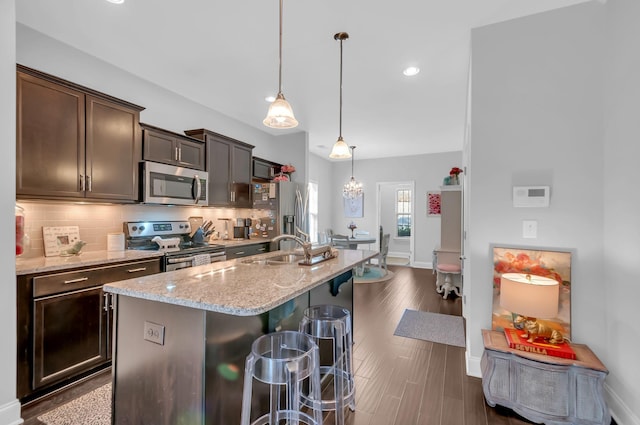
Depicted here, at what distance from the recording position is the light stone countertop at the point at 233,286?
1.21 m

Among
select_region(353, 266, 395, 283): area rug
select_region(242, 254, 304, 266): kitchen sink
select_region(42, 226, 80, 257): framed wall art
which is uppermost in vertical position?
select_region(42, 226, 80, 257): framed wall art

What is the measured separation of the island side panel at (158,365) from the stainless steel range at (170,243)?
1520 millimetres

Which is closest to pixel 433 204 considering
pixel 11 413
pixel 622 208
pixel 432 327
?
pixel 432 327

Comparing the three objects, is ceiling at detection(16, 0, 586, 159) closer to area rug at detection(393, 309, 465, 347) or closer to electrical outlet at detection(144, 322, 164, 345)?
electrical outlet at detection(144, 322, 164, 345)

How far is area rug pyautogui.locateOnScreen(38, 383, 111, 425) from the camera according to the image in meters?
1.89

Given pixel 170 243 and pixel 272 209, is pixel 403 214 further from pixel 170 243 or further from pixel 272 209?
pixel 170 243

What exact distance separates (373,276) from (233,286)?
4.88m

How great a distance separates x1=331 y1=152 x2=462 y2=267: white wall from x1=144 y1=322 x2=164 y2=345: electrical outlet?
5794 mm

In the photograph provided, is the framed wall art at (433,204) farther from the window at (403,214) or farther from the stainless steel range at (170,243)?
the stainless steel range at (170,243)

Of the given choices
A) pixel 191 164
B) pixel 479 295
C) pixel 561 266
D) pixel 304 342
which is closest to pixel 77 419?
pixel 304 342

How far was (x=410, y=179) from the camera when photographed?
24.2ft

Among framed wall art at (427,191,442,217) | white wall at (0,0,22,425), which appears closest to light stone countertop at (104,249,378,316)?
white wall at (0,0,22,425)

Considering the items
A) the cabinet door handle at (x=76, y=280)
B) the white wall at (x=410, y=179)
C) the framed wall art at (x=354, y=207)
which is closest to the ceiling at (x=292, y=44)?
the cabinet door handle at (x=76, y=280)

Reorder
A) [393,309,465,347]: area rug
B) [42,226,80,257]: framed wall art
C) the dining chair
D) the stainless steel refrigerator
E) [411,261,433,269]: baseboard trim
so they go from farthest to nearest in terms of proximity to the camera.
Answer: [411,261,433,269]: baseboard trim
the dining chair
the stainless steel refrigerator
[393,309,465,347]: area rug
[42,226,80,257]: framed wall art
